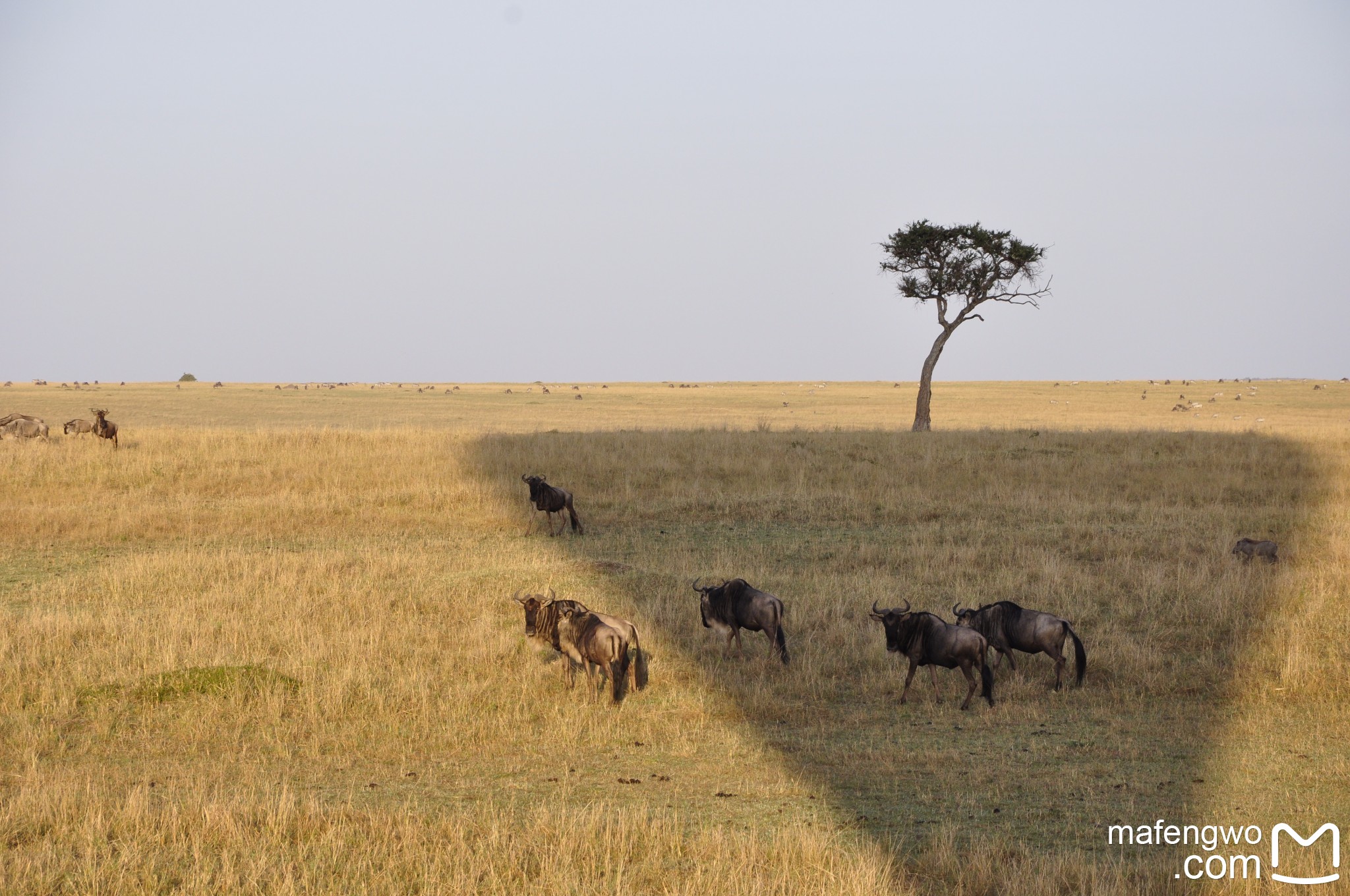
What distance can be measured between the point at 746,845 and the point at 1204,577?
10719mm

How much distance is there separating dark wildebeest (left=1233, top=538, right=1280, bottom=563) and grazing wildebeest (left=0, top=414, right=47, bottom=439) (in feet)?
88.1

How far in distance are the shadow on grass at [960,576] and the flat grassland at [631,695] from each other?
6 cm

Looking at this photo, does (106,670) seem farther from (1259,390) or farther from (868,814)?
(1259,390)

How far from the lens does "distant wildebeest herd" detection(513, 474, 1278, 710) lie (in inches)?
392

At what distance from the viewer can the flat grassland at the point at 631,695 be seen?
20.1 feet

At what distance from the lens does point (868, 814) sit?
7.20m

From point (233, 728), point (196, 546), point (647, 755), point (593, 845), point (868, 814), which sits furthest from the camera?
point (196, 546)

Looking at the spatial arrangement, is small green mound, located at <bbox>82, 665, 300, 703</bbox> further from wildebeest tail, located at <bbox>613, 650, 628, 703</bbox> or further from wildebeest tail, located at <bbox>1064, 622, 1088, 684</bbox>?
wildebeest tail, located at <bbox>1064, 622, 1088, 684</bbox>

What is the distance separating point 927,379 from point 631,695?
110 feet

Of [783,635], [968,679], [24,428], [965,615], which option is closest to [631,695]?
[783,635]

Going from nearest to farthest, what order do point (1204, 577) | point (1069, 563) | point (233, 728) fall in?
1. point (233, 728)
2. point (1204, 577)
3. point (1069, 563)

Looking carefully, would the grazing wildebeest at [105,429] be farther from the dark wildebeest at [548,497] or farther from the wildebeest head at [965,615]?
the wildebeest head at [965,615]

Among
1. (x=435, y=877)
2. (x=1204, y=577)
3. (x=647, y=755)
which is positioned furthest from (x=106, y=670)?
(x=1204, y=577)

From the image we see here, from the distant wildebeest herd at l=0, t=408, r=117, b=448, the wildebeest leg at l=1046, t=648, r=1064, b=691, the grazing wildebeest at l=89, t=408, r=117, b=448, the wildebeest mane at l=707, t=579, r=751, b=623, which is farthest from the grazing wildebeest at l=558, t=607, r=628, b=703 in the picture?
the distant wildebeest herd at l=0, t=408, r=117, b=448
